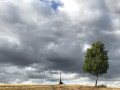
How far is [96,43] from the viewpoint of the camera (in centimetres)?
7006

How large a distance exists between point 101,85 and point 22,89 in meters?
28.8

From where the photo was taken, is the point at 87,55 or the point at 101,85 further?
the point at 87,55

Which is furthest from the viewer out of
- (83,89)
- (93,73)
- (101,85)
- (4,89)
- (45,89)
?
(93,73)

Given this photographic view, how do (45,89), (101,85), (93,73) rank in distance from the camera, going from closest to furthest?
(45,89) → (101,85) → (93,73)

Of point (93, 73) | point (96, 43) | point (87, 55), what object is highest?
point (96, 43)

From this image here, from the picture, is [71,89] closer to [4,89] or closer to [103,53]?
[4,89]

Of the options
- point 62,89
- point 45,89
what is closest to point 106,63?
point 62,89

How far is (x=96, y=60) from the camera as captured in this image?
66.9 metres

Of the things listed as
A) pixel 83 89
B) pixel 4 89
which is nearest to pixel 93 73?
pixel 83 89

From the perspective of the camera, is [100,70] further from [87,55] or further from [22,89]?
[22,89]

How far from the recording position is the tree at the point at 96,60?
6581cm

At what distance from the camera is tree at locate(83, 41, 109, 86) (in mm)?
65812

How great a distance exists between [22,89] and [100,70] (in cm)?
3083

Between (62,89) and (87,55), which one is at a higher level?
(87,55)
